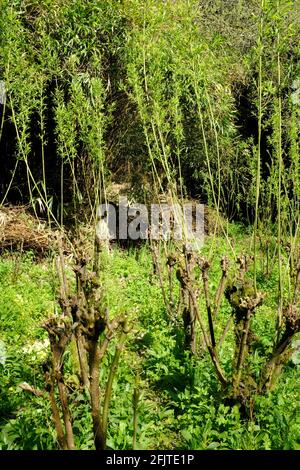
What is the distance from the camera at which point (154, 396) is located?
2.99 meters

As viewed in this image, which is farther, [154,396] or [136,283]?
[136,283]

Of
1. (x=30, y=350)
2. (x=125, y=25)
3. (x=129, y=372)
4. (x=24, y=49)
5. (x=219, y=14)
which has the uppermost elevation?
(x=219, y=14)

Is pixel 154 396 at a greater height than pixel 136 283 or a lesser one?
lesser

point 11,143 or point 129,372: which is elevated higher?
point 11,143

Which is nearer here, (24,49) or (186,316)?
(186,316)

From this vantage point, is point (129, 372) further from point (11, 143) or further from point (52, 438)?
point (11, 143)

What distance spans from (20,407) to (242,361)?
4.28 feet

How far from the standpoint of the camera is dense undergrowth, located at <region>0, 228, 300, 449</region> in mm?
2389

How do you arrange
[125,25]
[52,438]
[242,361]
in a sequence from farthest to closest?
[125,25] → [242,361] → [52,438]

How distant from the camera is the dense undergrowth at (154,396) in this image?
94.0 inches

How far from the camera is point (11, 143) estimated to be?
638cm

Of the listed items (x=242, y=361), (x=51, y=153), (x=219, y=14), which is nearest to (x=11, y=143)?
(x=51, y=153)

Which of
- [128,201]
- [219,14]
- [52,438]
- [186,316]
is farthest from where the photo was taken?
[219,14]

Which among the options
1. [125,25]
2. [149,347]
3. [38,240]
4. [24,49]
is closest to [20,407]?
[149,347]
